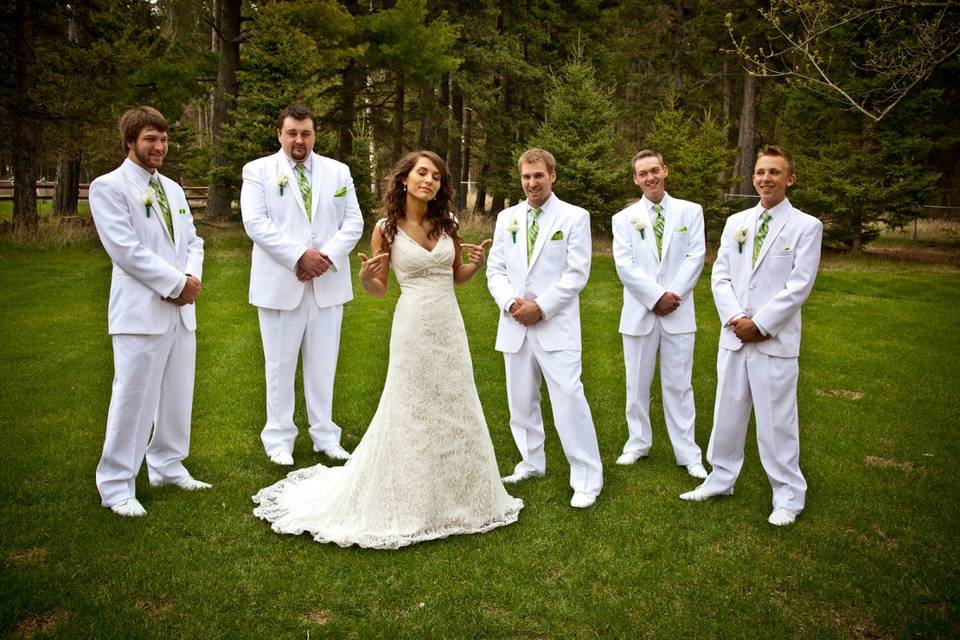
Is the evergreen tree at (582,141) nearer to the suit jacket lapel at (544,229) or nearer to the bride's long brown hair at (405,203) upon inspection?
the suit jacket lapel at (544,229)

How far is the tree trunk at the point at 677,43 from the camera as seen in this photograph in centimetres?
2742

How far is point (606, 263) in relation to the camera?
59.3 feet

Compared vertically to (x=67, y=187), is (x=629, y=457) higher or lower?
lower

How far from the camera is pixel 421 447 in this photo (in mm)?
4734

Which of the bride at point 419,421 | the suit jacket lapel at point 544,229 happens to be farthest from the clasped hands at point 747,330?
the bride at point 419,421

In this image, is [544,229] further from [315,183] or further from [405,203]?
[315,183]

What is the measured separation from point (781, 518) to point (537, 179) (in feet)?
9.31

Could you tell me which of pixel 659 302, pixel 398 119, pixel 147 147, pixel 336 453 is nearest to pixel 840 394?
pixel 659 302

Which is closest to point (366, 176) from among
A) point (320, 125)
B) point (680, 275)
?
point (320, 125)

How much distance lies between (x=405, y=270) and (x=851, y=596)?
3.17 metres

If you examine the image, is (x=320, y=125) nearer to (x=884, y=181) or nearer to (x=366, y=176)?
(x=366, y=176)

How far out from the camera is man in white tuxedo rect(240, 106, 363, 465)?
6.07m

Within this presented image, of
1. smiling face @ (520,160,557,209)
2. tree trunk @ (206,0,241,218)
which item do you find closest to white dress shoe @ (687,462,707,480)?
smiling face @ (520,160,557,209)

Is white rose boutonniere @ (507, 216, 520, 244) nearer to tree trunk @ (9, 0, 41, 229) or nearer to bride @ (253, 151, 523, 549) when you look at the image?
bride @ (253, 151, 523, 549)
